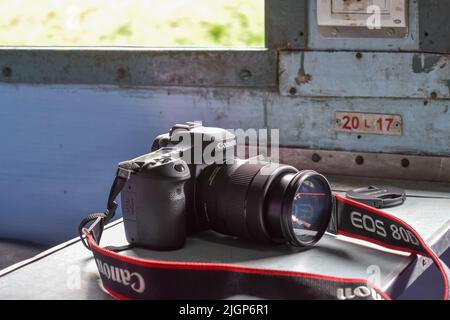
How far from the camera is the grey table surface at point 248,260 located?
1112 millimetres

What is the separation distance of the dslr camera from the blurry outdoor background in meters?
0.56

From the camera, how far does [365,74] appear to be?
1608 mm

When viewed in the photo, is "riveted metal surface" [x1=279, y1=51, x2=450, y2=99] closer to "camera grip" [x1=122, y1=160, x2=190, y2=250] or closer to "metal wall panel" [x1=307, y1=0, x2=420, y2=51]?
"metal wall panel" [x1=307, y1=0, x2=420, y2=51]

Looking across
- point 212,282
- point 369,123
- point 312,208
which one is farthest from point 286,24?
point 212,282

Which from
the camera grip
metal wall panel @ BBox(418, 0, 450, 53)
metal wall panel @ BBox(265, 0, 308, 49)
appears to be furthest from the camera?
metal wall panel @ BBox(265, 0, 308, 49)

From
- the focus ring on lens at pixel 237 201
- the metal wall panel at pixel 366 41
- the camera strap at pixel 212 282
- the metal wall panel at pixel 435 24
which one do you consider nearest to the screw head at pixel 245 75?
the metal wall panel at pixel 366 41

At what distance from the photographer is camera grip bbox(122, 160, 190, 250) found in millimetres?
1179

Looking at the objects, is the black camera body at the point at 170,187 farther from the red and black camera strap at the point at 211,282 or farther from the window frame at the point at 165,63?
the window frame at the point at 165,63

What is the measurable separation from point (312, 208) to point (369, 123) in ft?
1.44

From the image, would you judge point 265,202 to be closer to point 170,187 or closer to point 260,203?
point 260,203

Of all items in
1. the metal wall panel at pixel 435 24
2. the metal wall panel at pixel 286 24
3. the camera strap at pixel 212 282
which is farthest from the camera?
the metal wall panel at pixel 286 24

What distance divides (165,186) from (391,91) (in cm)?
62

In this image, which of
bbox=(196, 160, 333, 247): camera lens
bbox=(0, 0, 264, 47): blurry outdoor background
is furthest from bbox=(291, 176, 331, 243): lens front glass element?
bbox=(0, 0, 264, 47): blurry outdoor background

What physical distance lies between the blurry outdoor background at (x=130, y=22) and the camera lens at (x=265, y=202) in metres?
0.59
